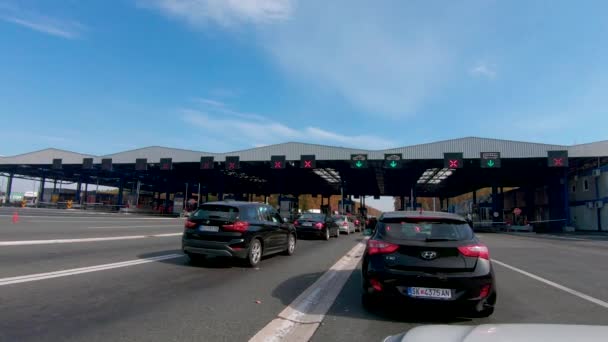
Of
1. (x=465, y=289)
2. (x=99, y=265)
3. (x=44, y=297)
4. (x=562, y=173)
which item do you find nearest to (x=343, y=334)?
(x=465, y=289)

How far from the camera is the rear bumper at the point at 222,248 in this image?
8.96 metres

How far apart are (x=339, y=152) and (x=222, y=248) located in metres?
32.3

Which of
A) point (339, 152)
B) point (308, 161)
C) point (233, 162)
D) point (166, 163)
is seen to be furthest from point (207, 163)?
point (339, 152)

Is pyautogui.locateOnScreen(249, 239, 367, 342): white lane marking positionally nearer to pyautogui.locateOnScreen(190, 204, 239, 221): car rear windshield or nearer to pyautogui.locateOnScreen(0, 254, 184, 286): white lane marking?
pyautogui.locateOnScreen(190, 204, 239, 221): car rear windshield

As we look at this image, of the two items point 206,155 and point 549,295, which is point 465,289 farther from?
point 206,155

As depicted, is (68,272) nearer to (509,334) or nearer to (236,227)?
(236,227)

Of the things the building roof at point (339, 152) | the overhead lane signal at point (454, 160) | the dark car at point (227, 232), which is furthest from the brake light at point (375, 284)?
the building roof at point (339, 152)

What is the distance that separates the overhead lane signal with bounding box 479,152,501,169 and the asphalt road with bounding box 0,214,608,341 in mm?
26806

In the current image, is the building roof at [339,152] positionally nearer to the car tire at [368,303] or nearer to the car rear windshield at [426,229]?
the car rear windshield at [426,229]

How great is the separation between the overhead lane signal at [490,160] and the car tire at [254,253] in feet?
101

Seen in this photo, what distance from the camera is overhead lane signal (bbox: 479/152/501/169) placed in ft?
115

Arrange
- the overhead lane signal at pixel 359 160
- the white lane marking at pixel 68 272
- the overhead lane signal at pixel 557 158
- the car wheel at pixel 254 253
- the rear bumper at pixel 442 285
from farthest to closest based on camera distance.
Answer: the overhead lane signal at pixel 359 160, the overhead lane signal at pixel 557 158, the car wheel at pixel 254 253, the white lane marking at pixel 68 272, the rear bumper at pixel 442 285

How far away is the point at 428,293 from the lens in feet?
16.2

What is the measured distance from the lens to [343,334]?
4.43m
